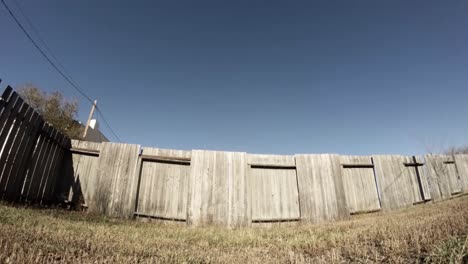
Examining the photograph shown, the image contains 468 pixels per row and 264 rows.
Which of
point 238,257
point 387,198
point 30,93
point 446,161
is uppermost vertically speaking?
point 30,93

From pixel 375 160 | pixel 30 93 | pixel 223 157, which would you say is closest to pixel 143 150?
pixel 223 157

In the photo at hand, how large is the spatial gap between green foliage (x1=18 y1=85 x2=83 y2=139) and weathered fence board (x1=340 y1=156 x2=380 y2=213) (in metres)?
17.1

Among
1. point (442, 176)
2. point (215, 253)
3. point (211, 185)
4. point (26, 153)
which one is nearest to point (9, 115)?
point (26, 153)

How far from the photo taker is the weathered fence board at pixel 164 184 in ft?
23.5

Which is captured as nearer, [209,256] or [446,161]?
[209,256]

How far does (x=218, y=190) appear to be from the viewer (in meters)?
7.48

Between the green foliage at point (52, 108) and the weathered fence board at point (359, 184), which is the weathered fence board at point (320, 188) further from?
the green foliage at point (52, 108)

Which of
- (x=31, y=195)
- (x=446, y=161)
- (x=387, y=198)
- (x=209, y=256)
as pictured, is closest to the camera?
(x=209, y=256)

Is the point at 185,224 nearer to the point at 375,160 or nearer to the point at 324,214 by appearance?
the point at 324,214

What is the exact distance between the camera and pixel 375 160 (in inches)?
381

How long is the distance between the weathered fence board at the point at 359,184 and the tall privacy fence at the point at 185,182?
43mm

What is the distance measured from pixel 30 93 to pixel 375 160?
72.5 feet

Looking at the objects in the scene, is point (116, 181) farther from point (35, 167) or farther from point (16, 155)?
point (16, 155)

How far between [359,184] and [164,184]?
6379 mm
